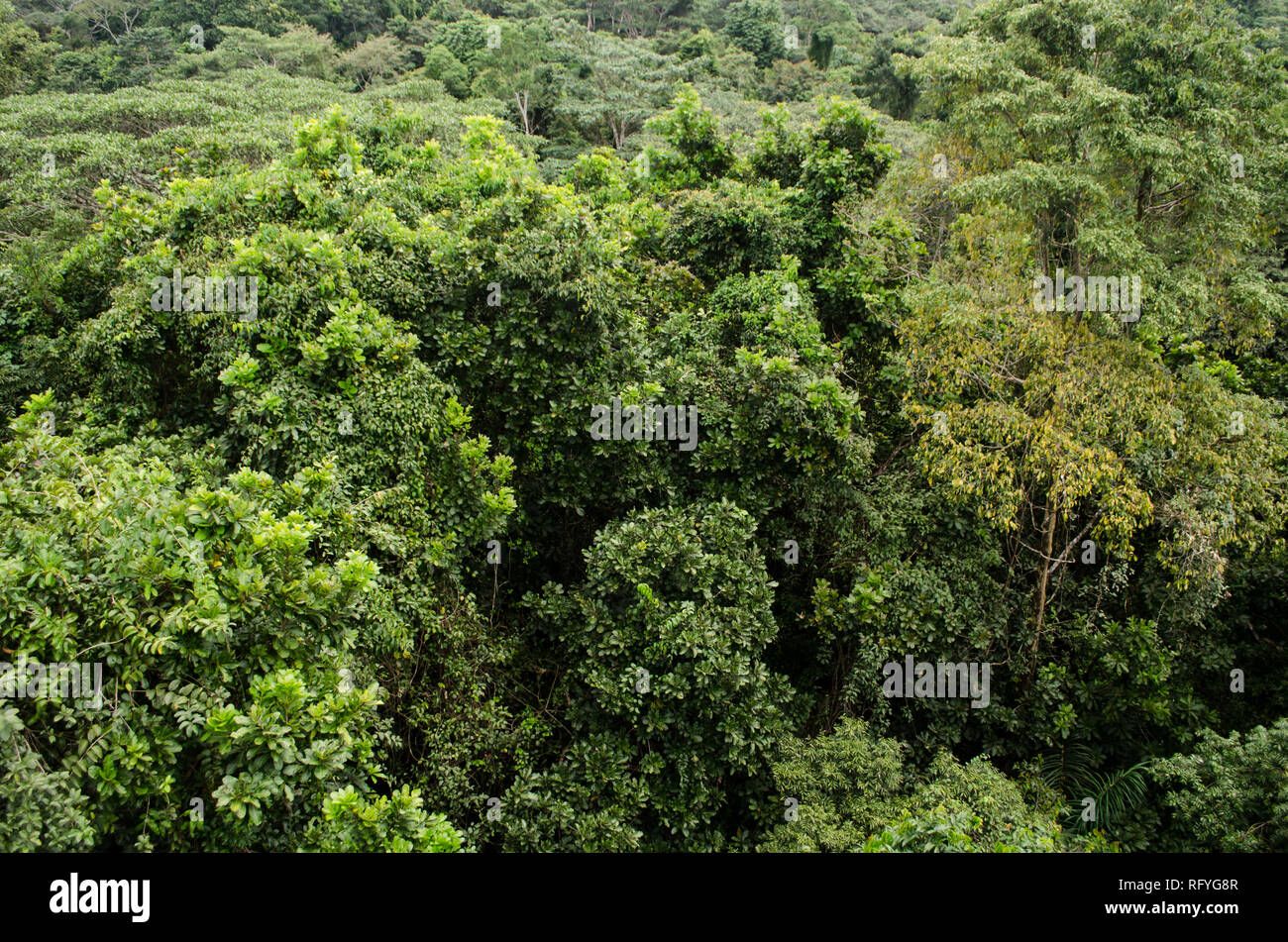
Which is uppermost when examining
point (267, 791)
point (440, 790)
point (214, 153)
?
point (214, 153)

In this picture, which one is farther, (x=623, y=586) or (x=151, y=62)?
(x=151, y=62)

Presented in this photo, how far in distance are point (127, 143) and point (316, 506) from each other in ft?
42.1

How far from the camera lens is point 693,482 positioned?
927 cm

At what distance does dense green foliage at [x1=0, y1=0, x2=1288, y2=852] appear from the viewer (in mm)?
4824

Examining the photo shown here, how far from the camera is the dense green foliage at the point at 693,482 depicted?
15.8ft

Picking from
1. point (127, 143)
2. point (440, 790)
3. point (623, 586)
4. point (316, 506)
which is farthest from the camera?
point (127, 143)

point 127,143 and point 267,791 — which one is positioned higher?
A: point 127,143

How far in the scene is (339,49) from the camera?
36.2 meters

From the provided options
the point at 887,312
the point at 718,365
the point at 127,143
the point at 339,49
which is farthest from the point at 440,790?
the point at 339,49

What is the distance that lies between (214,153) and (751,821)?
34.5ft

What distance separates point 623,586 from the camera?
8086 millimetres
